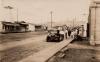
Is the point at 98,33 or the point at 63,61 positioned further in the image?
the point at 98,33

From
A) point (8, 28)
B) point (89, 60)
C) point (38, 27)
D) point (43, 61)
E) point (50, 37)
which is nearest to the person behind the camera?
point (43, 61)

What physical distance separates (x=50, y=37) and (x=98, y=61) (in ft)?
71.0

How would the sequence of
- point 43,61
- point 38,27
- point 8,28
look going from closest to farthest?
point 43,61, point 8,28, point 38,27

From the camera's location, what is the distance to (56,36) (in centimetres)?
3562

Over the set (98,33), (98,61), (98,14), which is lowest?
(98,61)

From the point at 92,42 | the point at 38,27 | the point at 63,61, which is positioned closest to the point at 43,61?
the point at 63,61

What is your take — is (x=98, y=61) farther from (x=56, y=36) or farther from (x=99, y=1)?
(x=56, y=36)

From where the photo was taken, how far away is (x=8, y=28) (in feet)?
269

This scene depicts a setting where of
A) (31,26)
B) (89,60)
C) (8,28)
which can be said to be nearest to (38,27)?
(31,26)

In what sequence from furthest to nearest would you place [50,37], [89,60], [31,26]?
[31,26] → [50,37] → [89,60]

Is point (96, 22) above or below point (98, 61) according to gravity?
above

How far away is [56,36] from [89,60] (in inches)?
838

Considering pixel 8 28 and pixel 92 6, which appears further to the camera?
pixel 8 28

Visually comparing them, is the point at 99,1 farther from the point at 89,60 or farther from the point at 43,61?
the point at 43,61
